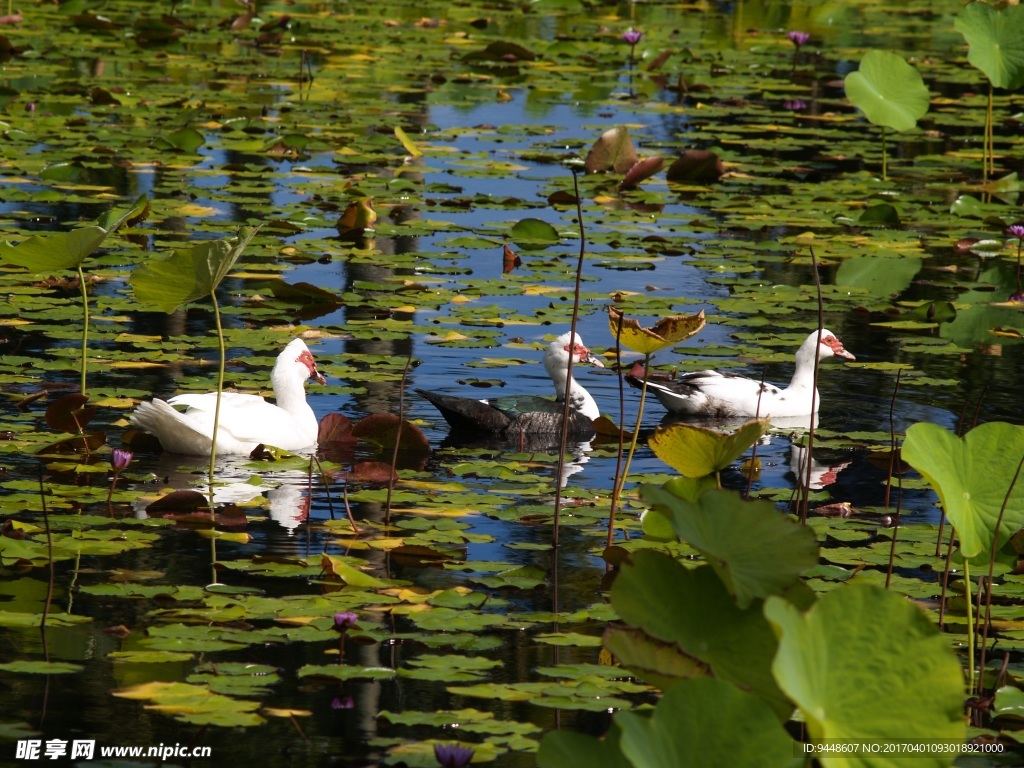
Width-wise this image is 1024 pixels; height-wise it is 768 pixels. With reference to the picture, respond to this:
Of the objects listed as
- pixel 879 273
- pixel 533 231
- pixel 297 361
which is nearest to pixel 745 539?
pixel 297 361

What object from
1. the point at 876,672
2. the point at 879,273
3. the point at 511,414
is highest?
the point at 879,273

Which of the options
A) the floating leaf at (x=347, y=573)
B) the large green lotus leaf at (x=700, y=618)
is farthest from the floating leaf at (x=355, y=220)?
the large green lotus leaf at (x=700, y=618)

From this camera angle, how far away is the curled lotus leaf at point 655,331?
4.86m

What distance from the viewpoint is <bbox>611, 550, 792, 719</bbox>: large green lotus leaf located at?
3.09 m

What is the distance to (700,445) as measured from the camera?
4512 mm

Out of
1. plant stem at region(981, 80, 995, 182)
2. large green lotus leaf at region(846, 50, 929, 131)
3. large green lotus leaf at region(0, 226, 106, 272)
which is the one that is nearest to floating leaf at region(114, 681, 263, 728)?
large green lotus leaf at region(0, 226, 106, 272)

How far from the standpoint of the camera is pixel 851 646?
275cm

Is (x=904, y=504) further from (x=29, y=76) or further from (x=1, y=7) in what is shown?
(x=1, y=7)

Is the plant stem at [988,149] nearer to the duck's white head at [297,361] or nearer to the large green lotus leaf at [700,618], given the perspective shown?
the duck's white head at [297,361]

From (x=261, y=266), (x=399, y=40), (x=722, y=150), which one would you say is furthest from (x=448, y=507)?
(x=399, y=40)

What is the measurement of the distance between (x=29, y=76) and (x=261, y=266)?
654 centimetres

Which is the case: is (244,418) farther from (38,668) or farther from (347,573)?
(38,668)

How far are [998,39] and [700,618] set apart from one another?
30.6 ft

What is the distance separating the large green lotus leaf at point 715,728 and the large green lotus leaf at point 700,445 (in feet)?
5.56
